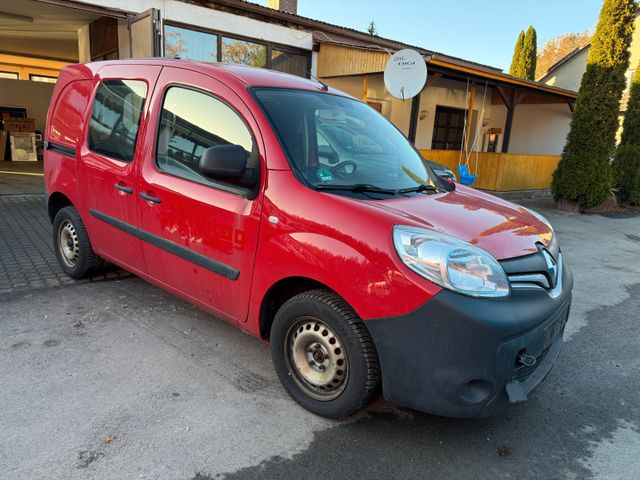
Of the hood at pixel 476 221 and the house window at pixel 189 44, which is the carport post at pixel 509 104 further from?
the hood at pixel 476 221

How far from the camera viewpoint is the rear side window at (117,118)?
3289mm

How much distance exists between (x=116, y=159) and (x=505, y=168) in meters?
11.3

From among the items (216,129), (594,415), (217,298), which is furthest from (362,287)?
(594,415)

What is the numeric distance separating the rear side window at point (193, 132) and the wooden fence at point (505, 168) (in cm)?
934

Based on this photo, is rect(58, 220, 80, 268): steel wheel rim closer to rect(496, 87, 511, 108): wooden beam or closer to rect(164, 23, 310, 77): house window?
rect(164, 23, 310, 77): house window

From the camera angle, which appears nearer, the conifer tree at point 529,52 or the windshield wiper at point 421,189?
the windshield wiper at point 421,189

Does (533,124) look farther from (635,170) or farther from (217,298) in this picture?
(217,298)

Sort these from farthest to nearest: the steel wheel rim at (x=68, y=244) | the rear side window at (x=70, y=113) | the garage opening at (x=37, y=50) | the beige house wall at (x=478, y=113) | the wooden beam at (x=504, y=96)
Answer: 1. the wooden beam at (x=504, y=96)
2. the beige house wall at (x=478, y=113)
3. the garage opening at (x=37, y=50)
4. the steel wheel rim at (x=68, y=244)
5. the rear side window at (x=70, y=113)

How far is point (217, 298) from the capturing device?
2.87m

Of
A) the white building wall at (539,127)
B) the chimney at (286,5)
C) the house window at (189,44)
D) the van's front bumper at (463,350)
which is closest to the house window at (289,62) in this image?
the house window at (189,44)

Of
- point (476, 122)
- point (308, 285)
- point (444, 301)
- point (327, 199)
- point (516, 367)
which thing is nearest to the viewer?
point (444, 301)

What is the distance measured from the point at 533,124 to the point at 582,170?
8544mm

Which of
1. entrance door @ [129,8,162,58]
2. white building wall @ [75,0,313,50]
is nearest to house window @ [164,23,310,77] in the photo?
white building wall @ [75,0,313,50]

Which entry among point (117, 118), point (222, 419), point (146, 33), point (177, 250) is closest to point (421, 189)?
point (177, 250)
